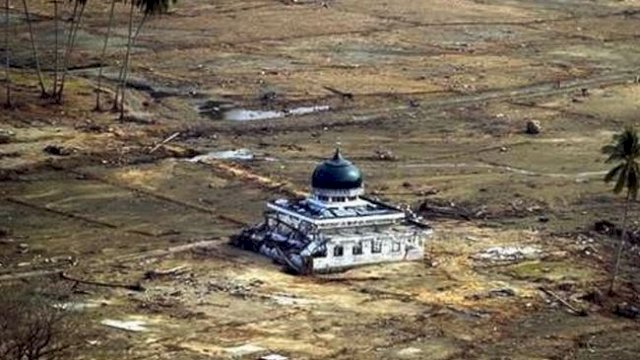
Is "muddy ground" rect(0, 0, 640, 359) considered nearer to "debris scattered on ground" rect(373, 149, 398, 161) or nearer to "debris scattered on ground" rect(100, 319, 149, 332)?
"debris scattered on ground" rect(100, 319, 149, 332)

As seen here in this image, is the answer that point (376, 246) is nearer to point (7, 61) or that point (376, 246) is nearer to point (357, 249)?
point (357, 249)

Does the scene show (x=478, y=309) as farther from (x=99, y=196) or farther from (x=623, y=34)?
(x=623, y=34)

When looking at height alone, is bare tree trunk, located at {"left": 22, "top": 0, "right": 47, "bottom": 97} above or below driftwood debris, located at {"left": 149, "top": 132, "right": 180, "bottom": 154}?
below

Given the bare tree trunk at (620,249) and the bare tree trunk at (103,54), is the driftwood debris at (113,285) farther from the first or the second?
the bare tree trunk at (103,54)

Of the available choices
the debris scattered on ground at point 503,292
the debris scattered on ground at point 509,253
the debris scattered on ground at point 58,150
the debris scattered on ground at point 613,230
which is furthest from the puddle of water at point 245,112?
the debris scattered on ground at point 503,292

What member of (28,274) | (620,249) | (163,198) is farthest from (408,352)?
(163,198)

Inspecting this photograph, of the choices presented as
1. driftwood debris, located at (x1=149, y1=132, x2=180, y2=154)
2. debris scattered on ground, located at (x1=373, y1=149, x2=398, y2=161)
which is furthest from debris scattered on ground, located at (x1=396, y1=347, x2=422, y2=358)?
driftwood debris, located at (x1=149, y1=132, x2=180, y2=154)

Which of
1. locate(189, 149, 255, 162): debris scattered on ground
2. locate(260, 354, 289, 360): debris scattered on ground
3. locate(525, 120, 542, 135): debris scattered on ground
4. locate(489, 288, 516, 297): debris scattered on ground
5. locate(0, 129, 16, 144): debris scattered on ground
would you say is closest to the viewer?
locate(260, 354, 289, 360): debris scattered on ground
